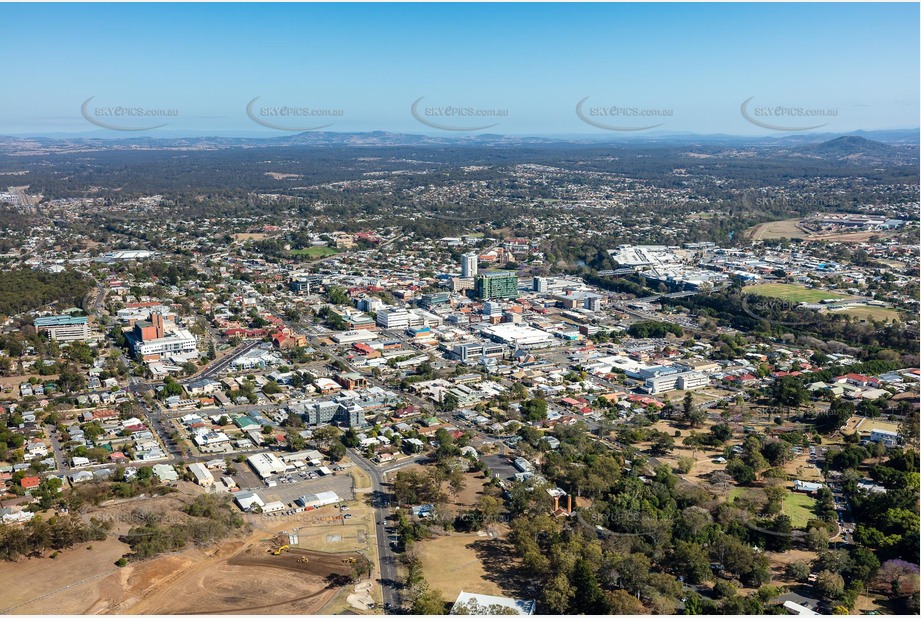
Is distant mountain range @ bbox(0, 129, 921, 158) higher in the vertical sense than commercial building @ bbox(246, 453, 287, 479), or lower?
higher

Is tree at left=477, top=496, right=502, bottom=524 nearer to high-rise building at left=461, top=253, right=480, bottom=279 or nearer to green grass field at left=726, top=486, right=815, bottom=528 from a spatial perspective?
green grass field at left=726, top=486, right=815, bottom=528

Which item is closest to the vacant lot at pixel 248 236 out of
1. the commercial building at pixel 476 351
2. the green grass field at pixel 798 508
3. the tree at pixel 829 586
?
the commercial building at pixel 476 351

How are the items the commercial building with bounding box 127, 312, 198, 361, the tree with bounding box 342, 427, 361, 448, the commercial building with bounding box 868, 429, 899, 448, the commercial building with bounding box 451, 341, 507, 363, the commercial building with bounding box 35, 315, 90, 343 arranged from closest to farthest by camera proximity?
1. the commercial building with bounding box 868, 429, 899, 448
2. the tree with bounding box 342, 427, 361, 448
3. the commercial building with bounding box 127, 312, 198, 361
4. the commercial building with bounding box 451, 341, 507, 363
5. the commercial building with bounding box 35, 315, 90, 343

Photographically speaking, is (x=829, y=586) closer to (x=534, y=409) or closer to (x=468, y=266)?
(x=534, y=409)

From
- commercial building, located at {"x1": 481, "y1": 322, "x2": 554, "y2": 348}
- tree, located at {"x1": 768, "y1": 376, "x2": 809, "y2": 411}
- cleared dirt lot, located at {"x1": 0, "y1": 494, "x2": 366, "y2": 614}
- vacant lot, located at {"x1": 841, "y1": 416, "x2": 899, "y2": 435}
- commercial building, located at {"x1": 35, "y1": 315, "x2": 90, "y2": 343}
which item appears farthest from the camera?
commercial building, located at {"x1": 481, "y1": 322, "x2": 554, "y2": 348}

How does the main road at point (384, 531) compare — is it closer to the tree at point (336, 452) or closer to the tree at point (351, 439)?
the tree at point (351, 439)

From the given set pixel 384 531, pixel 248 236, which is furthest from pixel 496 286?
pixel 248 236

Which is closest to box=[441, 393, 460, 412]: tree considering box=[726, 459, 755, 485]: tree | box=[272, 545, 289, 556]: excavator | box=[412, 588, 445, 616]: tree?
box=[726, 459, 755, 485]: tree

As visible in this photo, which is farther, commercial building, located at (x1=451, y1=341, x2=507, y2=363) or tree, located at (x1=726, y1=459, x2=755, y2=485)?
commercial building, located at (x1=451, y1=341, x2=507, y2=363)

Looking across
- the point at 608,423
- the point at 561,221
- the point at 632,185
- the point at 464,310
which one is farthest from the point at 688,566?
the point at 632,185
